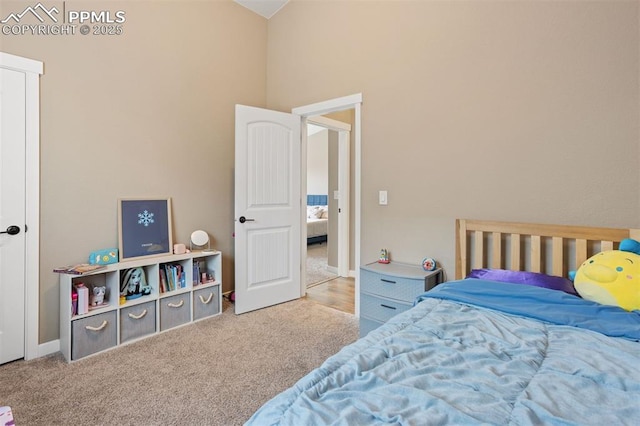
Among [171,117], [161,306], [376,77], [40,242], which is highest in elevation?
[376,77]

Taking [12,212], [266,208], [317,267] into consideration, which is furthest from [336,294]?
[12,212]

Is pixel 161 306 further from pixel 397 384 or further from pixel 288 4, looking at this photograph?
pixel 288 4

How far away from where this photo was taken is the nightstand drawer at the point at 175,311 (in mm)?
2666

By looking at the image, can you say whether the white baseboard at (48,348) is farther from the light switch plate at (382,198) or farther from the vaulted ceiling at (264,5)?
the vaulted ceiling at (264,5)

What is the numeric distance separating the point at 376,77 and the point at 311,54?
861 millimetres

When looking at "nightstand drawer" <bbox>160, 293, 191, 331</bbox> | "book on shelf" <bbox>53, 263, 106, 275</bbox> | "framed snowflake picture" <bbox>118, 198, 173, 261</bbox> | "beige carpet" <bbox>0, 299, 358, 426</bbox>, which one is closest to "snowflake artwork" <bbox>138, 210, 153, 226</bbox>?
"framed snowflake picture" <bbox>118, 198, 173, 261</bbox>

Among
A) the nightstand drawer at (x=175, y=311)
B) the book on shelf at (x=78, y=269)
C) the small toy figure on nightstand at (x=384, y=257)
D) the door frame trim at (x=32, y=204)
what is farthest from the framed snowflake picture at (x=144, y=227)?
the small toy figure on nightstand at (x=384, y=257)

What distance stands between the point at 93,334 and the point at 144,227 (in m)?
0.87

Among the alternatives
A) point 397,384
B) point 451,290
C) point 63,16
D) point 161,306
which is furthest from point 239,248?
point 397,384

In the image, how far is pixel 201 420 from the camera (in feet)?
5.32

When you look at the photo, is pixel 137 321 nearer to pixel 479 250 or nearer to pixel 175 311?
pixel 175 311

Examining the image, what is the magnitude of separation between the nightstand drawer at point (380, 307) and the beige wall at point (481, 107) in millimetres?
487

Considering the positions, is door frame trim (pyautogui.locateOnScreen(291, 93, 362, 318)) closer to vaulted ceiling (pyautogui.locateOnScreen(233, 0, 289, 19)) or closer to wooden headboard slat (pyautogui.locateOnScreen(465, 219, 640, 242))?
wooden headboard slat (pyautogui.locateOnScreen(465, 219, 640, 242))

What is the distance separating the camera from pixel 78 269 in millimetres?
2236
